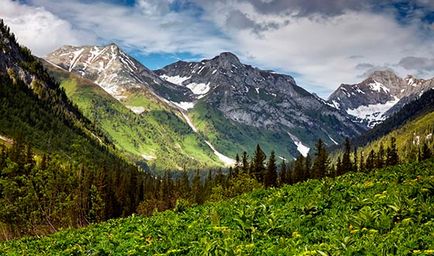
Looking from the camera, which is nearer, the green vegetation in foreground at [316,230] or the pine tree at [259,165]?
the green vegetation in foreground at [316,230]

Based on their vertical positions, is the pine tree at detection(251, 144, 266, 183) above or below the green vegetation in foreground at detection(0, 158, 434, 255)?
above

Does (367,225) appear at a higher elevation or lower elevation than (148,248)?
higher

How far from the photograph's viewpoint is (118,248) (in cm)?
1647

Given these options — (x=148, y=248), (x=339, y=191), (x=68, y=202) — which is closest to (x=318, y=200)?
(x=339, y=191)

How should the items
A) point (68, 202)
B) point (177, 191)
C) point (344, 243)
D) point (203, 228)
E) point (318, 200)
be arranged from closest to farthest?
1. point (344, 243)
2. point (203, 228)
3. point (318, 200)
4. point (68, 202)
5. point (177, 191)

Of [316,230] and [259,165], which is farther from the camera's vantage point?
[259,165]

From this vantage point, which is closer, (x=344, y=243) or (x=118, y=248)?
(x=344, y=243)

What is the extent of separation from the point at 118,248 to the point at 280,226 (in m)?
6.03

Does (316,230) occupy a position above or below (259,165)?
below

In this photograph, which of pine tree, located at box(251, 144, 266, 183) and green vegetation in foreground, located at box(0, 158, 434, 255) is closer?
green vegetation in foreground, located at box(0, 158, 434, 255)

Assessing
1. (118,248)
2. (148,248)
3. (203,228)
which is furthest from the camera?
(203,228)

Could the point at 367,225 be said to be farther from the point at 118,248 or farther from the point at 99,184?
the point at 99,184

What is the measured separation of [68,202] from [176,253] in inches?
3305

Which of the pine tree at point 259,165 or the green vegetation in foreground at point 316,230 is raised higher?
the pine tree at point 259,165
